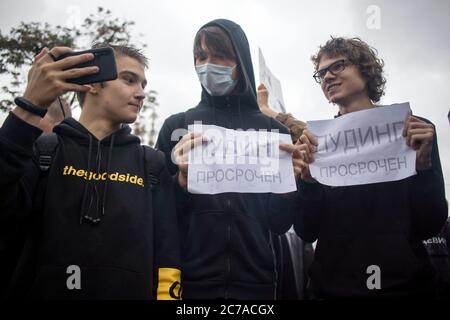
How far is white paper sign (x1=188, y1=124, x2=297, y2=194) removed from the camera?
2494 millimetres

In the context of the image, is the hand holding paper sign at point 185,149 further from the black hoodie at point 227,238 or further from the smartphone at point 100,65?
the smartphone at point 100,65

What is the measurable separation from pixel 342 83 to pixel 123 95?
4.78 ft

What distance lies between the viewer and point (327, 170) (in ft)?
8.71

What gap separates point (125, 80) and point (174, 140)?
1.62ft

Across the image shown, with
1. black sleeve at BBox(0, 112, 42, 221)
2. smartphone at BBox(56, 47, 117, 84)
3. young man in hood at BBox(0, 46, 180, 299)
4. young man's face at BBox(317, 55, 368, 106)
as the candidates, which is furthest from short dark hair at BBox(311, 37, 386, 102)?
black sleeve at BBox(0, 112, 42, 221)

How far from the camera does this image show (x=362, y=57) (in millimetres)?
3150

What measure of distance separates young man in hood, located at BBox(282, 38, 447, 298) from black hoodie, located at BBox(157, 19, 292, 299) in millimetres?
233

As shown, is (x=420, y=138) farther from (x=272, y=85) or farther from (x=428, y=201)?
(x=272, y=85)

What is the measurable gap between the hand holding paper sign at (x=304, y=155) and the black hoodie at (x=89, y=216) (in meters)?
0.77

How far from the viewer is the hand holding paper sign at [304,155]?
265cm

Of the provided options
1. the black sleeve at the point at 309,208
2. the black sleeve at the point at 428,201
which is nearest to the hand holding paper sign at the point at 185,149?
the black sleeve at the point at 309,208
